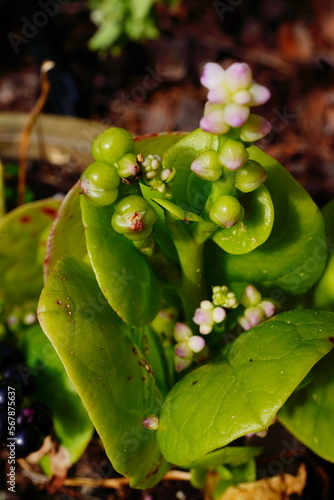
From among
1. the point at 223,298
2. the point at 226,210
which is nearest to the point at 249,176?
the point at 226,210

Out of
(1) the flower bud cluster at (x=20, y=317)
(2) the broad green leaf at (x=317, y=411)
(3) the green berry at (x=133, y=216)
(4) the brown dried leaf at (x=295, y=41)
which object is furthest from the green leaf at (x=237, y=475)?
(4) the brown dried leaf at (x=295, y=41)

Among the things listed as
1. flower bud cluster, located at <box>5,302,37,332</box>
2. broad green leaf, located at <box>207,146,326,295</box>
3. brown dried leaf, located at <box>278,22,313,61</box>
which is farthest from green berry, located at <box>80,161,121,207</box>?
brown dried leaf, located at <box>278,22,313,61</box>

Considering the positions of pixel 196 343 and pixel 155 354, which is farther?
pixel 155 354

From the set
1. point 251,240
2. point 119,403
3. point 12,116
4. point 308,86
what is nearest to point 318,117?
point 308,86

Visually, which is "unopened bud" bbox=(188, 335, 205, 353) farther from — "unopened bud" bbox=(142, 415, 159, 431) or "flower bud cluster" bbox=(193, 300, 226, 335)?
"unopened bud" bbox=(142, 415, 159, 431)

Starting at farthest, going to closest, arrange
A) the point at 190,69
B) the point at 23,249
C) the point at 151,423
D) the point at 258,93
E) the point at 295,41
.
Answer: the point at 295,41 → the point at 190,69 → the point at 23,249 → the point at 151,423 → the point at 258,93

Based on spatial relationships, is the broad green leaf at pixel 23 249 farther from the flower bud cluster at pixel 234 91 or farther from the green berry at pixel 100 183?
the flower bud cluster at pixel 234 91

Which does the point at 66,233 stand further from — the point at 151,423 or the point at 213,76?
the point at 213,76
